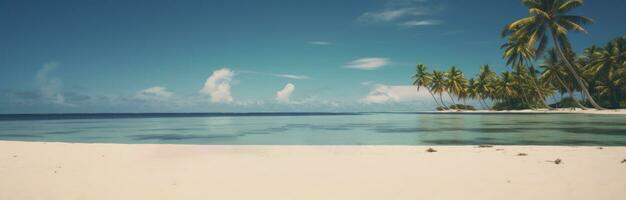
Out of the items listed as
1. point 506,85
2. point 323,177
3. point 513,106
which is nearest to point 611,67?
point 506,85

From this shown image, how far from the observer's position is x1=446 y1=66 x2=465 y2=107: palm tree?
270 ft

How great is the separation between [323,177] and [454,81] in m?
81.3

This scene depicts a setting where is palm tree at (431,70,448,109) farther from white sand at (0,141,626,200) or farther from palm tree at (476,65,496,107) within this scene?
white sand at (0,141,626,200)

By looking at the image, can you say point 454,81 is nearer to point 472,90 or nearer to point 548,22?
point 472,90

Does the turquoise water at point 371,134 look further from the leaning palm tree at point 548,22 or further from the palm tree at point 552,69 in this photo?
the palm tree at point 552,69

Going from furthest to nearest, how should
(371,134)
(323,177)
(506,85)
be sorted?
(506,85)
(371,134)
(323,177)

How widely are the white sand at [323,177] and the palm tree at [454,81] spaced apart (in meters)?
76.6

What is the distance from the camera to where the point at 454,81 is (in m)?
82.2

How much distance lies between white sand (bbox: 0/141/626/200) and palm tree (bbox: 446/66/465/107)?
7664cm

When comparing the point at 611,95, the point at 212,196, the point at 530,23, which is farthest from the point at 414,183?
Answer: the point at 611,95

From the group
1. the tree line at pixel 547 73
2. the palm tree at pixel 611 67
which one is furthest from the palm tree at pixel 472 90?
the palm tree at pixel 611 67

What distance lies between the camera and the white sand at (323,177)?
551 centimetres

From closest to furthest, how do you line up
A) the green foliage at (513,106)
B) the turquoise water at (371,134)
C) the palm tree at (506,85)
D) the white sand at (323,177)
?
the white sand at (323,177) → the turquoise water at (371,134) → the palm tree at (506,85) → the green foliage at (513,106)

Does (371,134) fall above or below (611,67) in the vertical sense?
below
